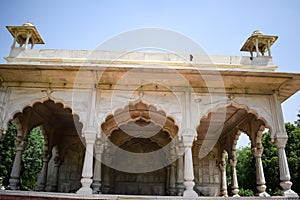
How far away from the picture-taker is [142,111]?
11.0m

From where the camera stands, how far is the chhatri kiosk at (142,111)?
8.37 meters

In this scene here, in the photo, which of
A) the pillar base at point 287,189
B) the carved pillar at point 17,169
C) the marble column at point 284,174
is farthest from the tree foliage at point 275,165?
the carved pillar at point 17,169

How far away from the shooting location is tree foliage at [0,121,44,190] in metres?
19.7

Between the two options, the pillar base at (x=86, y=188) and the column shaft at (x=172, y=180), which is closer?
the pillar base at (x=86, y=188)

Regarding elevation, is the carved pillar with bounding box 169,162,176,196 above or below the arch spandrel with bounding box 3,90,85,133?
below

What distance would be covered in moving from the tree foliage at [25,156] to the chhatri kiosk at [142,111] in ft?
26.4

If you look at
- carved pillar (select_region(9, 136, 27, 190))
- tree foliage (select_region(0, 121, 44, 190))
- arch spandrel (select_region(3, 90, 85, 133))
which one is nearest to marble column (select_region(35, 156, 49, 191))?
carved pillar (select_region(9, 136, 27, 190))

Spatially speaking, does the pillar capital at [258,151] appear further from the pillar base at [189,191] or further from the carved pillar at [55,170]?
the carved pillar at [55,170]

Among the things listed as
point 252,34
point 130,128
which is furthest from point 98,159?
point 252,34

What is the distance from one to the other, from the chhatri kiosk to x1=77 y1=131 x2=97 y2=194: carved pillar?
30mm

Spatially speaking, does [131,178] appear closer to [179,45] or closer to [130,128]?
[130,128]

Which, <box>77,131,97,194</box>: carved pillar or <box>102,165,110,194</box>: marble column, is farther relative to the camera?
<box>102,165,110,194</box>: marble column

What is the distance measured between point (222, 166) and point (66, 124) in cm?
837

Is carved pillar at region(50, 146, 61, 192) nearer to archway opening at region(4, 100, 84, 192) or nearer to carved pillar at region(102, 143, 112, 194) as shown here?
archway opening at region(4, 100, 84, 192)
